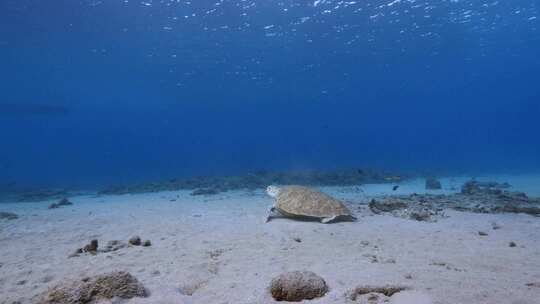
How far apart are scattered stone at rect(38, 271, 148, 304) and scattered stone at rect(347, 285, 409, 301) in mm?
2444

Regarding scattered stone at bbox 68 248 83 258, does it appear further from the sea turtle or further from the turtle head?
the turtle head

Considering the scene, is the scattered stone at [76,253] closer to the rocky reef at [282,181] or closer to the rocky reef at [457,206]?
the rocky reef at [457,206]

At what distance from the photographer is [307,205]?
26.3 feet

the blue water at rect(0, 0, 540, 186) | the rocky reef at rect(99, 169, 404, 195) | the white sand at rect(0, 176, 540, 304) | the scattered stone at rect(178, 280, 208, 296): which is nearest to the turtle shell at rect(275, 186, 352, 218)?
the white sand at rect(0, 176, 540, 304)

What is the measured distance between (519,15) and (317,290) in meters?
33.3

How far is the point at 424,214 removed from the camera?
8.41m

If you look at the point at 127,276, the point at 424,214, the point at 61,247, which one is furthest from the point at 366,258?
the point at 61,247

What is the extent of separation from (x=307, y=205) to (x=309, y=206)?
0.20 feet

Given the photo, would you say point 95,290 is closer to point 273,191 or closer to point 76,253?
point 76,253

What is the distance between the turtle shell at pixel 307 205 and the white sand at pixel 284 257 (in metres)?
0.30

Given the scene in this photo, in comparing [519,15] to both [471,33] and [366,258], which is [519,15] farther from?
[366,258]

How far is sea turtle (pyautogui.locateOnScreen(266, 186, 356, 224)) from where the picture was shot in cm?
788

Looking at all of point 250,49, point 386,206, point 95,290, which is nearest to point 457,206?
point 386,206

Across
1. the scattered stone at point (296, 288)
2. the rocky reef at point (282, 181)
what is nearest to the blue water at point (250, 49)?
the rocky reef at point (282, 181)
